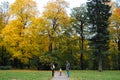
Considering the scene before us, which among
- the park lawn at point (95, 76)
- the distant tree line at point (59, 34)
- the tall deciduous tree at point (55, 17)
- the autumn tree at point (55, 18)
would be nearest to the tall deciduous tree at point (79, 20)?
the distant tree line at point (59, 34)

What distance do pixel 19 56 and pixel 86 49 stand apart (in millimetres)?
16828

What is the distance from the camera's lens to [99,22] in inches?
2330

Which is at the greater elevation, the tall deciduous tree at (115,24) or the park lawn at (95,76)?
the tall deciduous tree at (115,24)

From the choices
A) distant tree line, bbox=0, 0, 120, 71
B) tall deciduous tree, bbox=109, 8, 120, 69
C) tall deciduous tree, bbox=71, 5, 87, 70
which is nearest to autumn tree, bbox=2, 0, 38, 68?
distant tree line, bbox=0, 0, 120, 71

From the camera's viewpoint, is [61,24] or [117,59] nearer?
[61,24]

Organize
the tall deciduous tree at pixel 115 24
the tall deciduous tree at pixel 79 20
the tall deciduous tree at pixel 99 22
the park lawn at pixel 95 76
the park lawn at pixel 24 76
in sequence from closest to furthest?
the park lawn at pixel 24 76 < the park lawn at pixel 95 76 < the tall deciduous tree at pixel 99 22 < the tall deciduous tree at pixel 115 24 < the tall deciduous tree at pixel 79 20

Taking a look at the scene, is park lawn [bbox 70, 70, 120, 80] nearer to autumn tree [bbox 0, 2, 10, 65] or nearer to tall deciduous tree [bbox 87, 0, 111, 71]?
tall deciduous tree [bbox 87, 0, 111, 71]

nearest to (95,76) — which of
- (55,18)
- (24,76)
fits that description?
(24,76)

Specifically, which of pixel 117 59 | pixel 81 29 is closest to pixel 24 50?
pixel 81 29

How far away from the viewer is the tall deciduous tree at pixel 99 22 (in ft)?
194

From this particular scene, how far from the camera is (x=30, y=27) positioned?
63125mm

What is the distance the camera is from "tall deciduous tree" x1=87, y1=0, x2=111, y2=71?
194ft

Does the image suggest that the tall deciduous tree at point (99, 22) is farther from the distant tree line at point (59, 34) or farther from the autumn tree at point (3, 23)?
the autumn tree at point (3, 23)

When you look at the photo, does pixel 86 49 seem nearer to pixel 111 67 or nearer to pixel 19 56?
pixel 111 67
